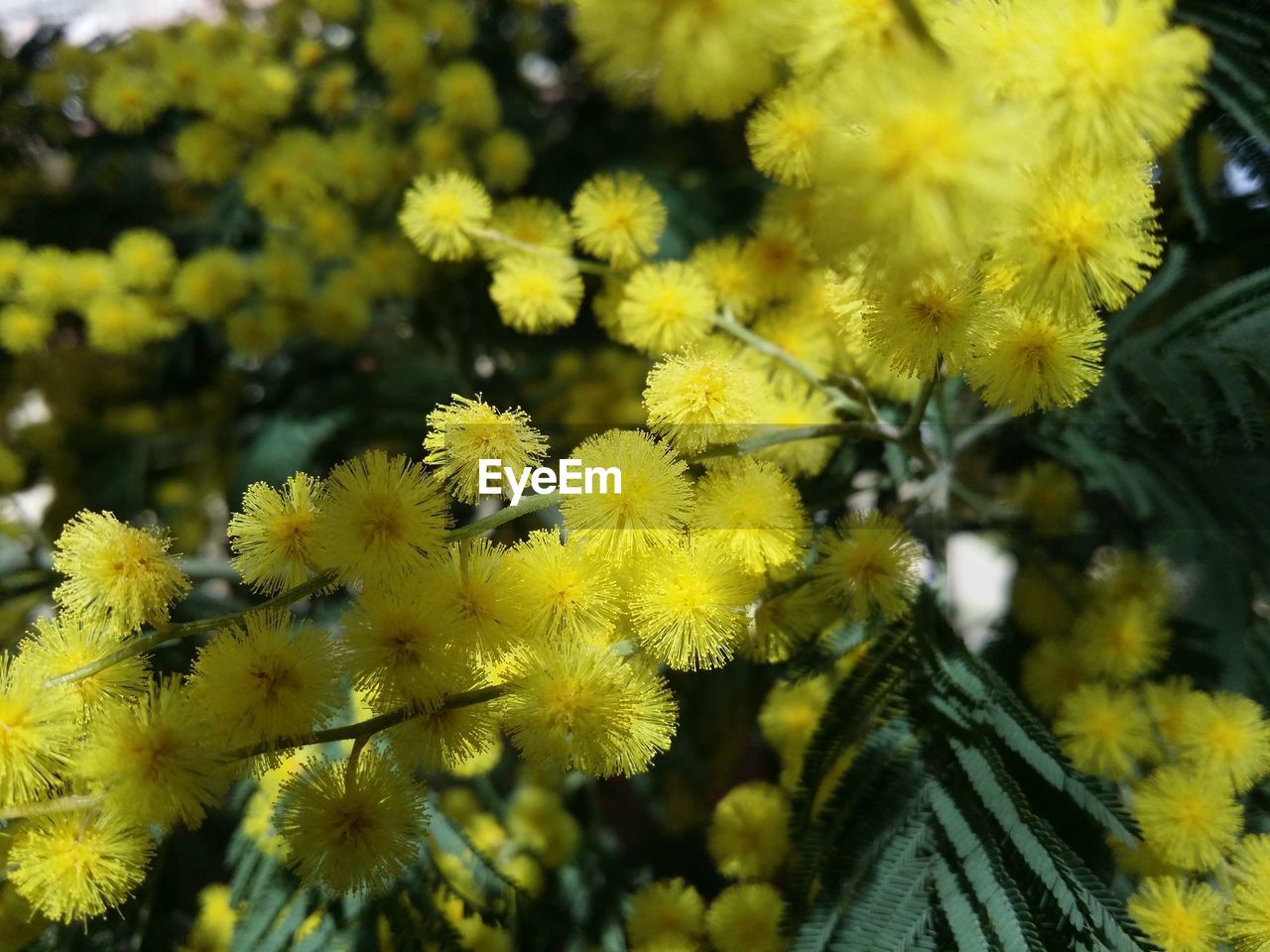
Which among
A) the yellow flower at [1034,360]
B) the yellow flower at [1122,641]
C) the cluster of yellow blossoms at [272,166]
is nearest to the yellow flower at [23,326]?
the cluster of yellow blossoms at [272,166]

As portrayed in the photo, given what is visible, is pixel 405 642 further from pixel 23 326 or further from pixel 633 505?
pixel 23 326

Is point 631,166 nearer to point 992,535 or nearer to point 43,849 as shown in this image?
point 992,535

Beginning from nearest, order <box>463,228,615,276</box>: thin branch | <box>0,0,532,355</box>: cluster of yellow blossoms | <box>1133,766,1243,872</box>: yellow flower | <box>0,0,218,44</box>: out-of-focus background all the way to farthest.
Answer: <box>1133,766,1243,872</box>: yellow flower, <box>463,228,615,276</box>: thin branch, <box>0,0,532,355</box>: cluster of yellow blossoms, <box>0,0,218,44</box>: out-of-focus background

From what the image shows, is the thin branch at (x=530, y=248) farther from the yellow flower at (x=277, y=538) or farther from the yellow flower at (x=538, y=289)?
the yellow flower at (x=277, y=538)

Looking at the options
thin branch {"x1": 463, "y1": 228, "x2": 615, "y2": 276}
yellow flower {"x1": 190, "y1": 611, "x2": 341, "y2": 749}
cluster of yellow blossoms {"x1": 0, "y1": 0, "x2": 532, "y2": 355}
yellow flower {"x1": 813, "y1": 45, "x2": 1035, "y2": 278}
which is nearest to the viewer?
yellow flower {"x1": 813, "y1": 45, "x2": 1035, "y2": 278}

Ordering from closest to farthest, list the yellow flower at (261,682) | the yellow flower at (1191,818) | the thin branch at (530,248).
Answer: the yellow flower at (261,682), the yellow flower at (1191,818), the thin branch at (530,248)

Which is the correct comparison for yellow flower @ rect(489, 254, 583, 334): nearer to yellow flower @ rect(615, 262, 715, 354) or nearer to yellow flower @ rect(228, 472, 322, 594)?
yellow flower @ rect(615, 262, 715, 354)

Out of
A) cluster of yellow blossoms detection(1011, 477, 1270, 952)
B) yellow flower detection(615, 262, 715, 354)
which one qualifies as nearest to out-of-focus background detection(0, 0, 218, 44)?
yellow flower detection(615, 262, 715, 354)
